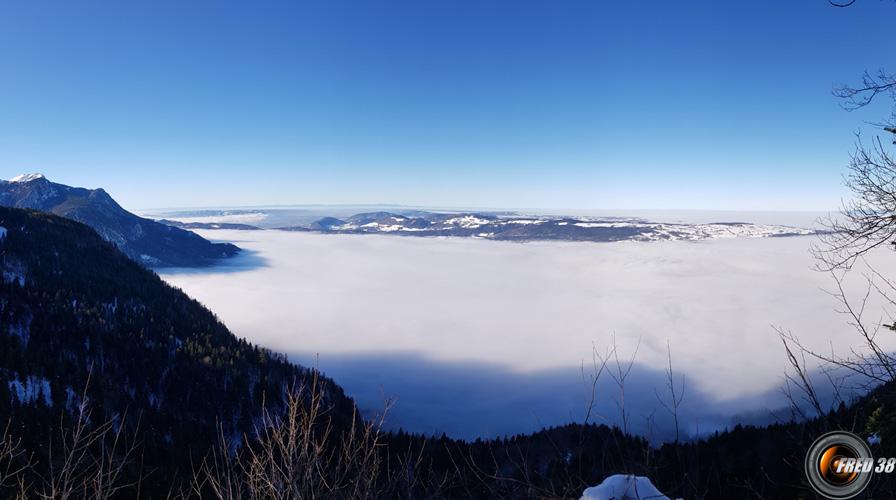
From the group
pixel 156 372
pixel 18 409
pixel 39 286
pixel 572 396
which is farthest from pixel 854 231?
pixel 572 396

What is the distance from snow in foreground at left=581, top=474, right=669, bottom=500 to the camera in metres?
6.98

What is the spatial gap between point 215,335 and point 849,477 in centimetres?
15336
